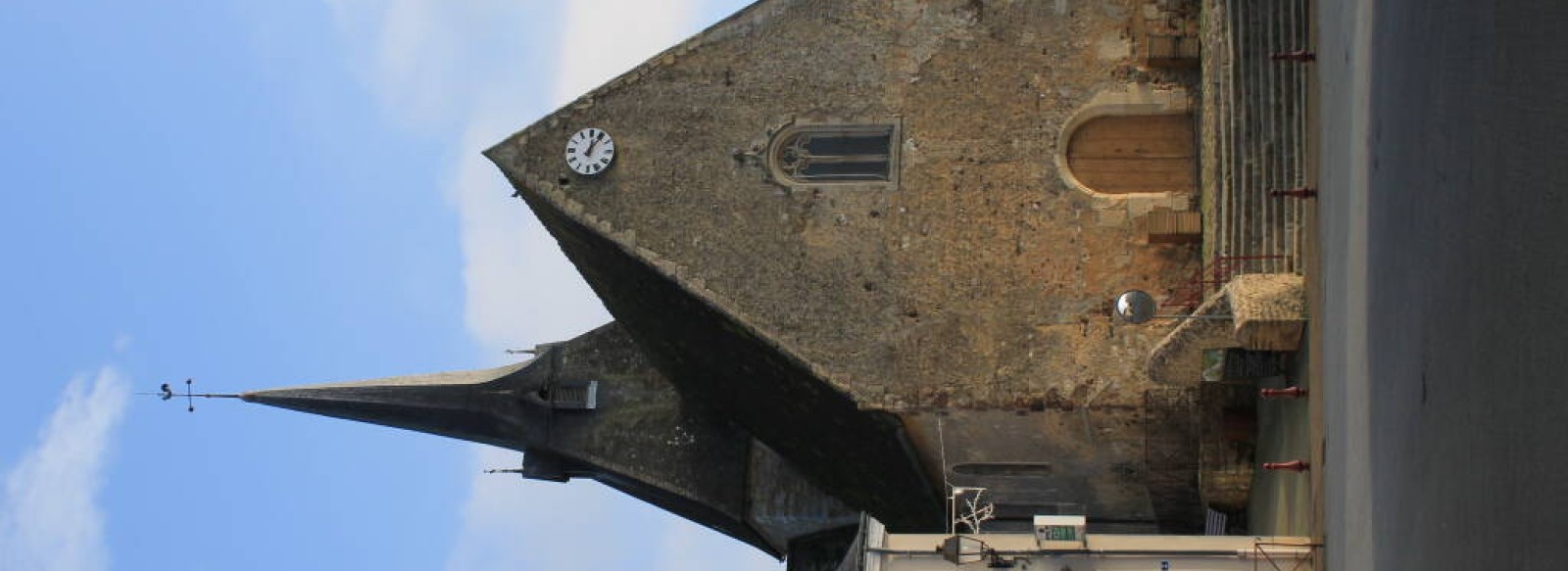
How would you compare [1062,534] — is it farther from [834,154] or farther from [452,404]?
[452,404]

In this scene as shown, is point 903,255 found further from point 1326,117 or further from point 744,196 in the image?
point 1326,117

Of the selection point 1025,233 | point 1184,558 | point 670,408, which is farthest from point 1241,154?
point 670,408

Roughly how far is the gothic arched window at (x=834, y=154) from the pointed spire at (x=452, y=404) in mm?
8377

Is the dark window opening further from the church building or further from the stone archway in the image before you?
the stone archway

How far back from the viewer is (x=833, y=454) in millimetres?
25625

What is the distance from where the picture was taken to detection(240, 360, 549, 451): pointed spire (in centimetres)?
3003

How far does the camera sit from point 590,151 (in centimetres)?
2350

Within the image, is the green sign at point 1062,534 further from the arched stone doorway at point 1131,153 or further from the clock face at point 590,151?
the clock face at point 590,151

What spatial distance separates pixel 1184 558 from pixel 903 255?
193 inches

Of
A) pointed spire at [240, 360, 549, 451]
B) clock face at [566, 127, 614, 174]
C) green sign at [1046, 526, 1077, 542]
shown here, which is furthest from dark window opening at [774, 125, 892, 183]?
pointed spire at [240, 360, 549, 451]

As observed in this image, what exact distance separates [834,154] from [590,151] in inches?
115


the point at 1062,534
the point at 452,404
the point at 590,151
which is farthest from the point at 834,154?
the point at 452,404

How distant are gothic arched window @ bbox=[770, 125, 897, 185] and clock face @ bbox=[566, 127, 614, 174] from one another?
6.53ft

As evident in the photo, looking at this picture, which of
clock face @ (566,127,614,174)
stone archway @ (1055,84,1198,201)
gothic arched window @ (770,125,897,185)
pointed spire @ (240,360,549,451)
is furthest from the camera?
pointed spire @ (240,360,549,451)
